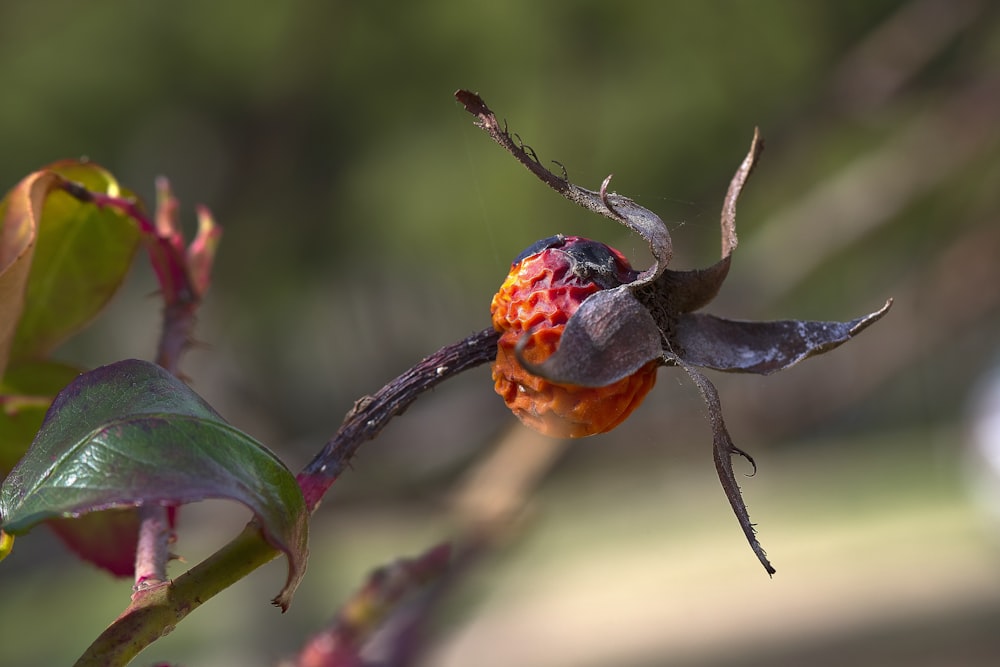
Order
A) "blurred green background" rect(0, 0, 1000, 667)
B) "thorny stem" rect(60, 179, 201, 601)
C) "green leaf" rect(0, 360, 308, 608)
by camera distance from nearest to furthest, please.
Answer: "green leaf" rect(0, 360, 308, 608) → "thorny stem" rect(60, 179, 201, 601) → "blurred green background" rect(0, 0, 1000, 667)

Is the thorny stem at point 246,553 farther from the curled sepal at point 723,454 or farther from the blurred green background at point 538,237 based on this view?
the blurred green background at point 538,237

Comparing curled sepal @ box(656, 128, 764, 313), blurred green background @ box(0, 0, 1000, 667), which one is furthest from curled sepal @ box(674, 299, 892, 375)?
blurred green background @ box(0, 0, 1000, 667)

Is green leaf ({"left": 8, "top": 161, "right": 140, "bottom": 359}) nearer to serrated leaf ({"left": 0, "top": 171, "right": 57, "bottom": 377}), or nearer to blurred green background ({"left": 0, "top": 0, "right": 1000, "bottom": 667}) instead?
serrated leaf ({"left": 0, "top": 171, "right": 57, "bottom": 377})

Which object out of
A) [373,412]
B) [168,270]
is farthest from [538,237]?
[373,412]

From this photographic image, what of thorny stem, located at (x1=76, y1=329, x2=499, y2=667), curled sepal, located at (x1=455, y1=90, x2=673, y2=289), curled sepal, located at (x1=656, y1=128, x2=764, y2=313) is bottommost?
thorny stem, located at (x1=76, y1=329, x2=499, y2=667)

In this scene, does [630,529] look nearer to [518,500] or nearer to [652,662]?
[652,662]

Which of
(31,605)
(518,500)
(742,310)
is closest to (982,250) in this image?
(742,310)

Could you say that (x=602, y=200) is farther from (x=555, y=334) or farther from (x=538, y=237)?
(x=538, y=237)
